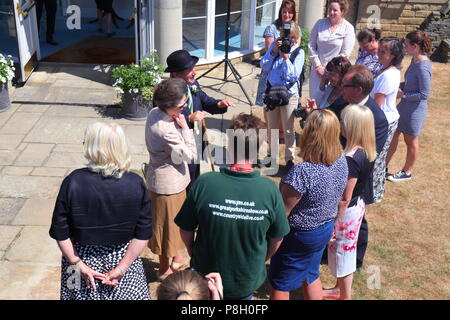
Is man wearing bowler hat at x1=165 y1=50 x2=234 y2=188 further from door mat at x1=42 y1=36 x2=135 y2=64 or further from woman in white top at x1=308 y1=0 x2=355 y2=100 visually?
door mat at x1=42 y1=36 x2=135 y2=64

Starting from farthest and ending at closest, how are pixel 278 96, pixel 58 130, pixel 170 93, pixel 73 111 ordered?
pixel 73 111 < pixel 58 130 < pixel 278 96 < pixel 170 93

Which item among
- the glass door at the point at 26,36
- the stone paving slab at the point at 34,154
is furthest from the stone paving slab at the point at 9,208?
the glass door at the point at 26,36

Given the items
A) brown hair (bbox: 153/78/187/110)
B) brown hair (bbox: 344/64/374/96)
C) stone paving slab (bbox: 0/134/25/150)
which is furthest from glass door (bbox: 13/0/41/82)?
brown hair (bbox: 344/64/374/96)

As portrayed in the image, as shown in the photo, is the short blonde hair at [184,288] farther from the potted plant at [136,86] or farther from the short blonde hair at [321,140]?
the potted plant at [136,86]

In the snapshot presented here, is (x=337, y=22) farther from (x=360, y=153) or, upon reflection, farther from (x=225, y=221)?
(x=225, y=221)

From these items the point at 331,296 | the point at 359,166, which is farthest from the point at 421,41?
the point at 331,296

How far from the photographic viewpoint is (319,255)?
13.1ft

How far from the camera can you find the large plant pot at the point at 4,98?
789 centimetres

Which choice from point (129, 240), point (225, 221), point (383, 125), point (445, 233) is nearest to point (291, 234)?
point (225, 221)

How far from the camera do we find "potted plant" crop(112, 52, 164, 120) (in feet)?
25.4

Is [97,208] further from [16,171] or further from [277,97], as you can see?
[16,171]

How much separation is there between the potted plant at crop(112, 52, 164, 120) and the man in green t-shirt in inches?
178

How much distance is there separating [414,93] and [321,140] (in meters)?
3.07

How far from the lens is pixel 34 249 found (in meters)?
5.12
